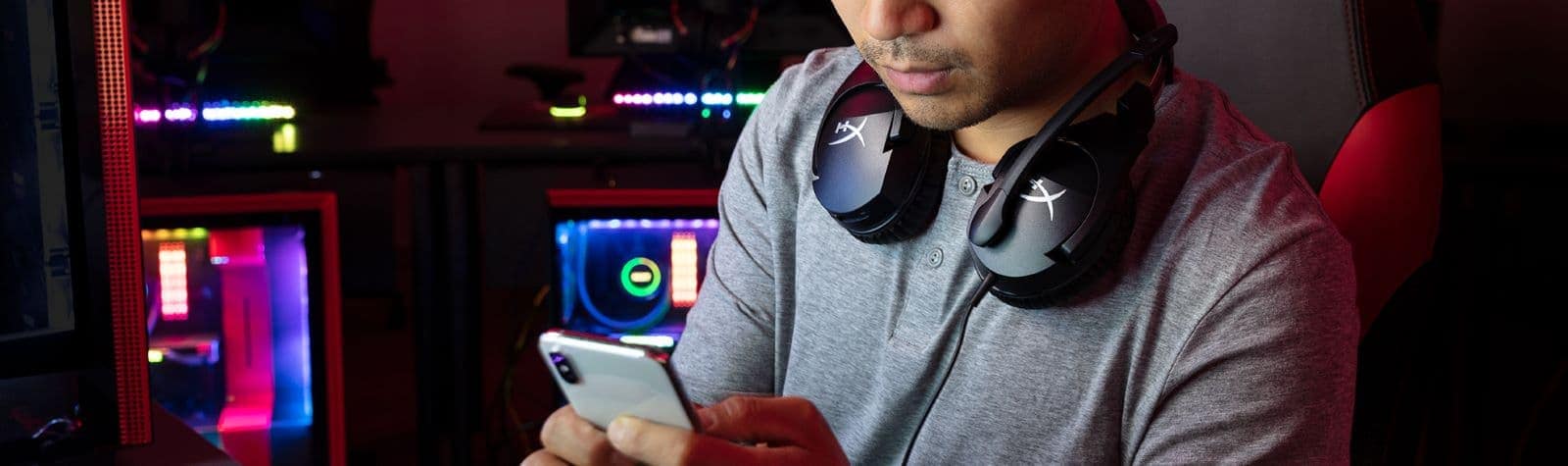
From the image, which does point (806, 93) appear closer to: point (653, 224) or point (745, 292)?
point (745, 292)

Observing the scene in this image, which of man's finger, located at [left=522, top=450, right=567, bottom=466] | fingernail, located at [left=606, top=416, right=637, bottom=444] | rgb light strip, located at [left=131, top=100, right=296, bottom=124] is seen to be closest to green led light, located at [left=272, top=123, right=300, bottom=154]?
rgb light strip, located at [left=131, top=100, right=296, bottom=124]

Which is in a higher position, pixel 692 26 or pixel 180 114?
pixel 692 26

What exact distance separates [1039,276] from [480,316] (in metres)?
1.59

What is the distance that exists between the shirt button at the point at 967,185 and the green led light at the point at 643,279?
1199 millimetres

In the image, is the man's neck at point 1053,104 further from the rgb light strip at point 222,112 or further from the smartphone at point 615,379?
the rgb light strip at point 222,112

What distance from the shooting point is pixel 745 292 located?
1253mm

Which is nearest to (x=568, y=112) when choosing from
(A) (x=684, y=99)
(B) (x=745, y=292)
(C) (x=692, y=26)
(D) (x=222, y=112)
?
(A) (x=684, y=99)

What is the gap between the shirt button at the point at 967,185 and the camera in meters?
1.09

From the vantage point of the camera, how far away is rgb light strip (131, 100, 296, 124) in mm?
2186

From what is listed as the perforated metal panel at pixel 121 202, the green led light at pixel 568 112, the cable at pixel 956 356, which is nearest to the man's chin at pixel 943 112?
the cable at pixel 956 356

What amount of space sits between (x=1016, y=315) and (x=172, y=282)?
1.45 metres

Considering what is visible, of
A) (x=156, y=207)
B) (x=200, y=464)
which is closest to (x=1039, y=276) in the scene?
(x=200, y=464)

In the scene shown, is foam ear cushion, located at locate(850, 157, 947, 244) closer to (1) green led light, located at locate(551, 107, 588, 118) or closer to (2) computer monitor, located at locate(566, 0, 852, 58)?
(2) computer monitor, located at locate(566, 0, 852, 58)

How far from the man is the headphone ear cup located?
0.07 ft
